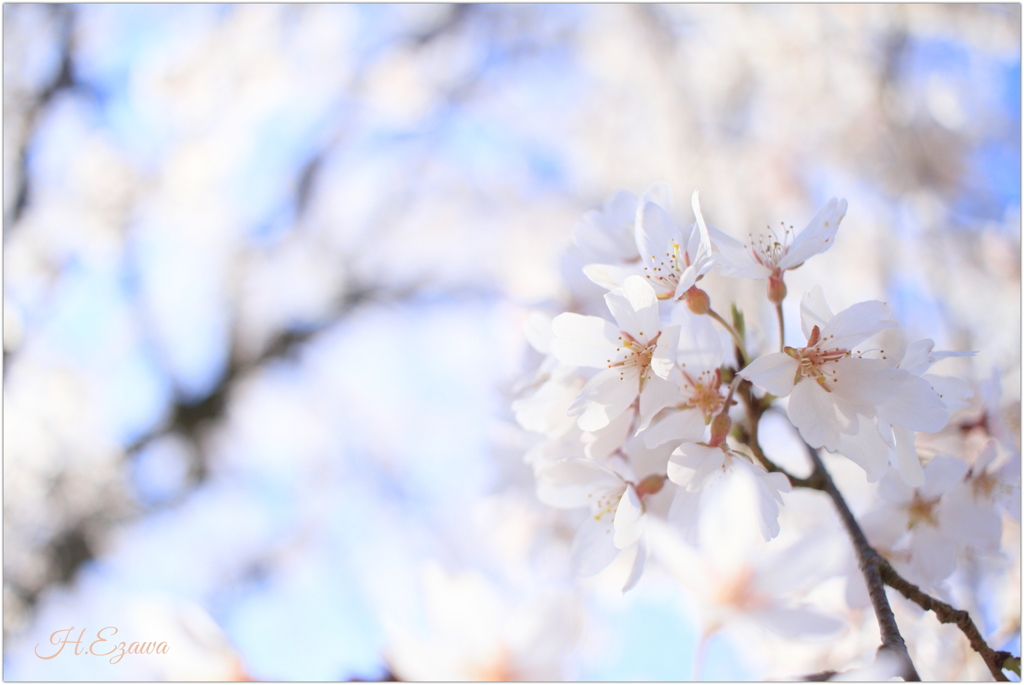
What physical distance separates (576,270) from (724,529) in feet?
0.81

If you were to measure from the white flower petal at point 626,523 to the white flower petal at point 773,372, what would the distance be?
112mm

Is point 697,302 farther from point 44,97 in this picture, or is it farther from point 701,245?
point 44,97

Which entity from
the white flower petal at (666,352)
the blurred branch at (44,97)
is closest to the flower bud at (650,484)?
the white flower petal at (666,352)

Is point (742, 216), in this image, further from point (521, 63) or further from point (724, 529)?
point (724, 529)

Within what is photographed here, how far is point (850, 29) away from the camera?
2029mm

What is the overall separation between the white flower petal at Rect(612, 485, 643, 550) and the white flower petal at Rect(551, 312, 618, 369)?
9cm

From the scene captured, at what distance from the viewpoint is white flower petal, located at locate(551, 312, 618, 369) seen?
38 cm

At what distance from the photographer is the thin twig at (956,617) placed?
0.32 meters

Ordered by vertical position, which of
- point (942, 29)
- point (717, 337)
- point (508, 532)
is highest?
point (717, 337)

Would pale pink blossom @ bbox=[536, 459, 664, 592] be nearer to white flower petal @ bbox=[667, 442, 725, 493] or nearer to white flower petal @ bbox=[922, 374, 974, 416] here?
white flower petal @ bbox=[667, 442, 725, 493]

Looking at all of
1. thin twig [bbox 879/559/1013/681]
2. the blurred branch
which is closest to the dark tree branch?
thin twig [bbox 879/559/1013/681]

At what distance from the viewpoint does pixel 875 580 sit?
0.34 meters

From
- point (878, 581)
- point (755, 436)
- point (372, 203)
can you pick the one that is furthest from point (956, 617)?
point (372, 203)

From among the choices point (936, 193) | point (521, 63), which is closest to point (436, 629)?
point (936, 193)
